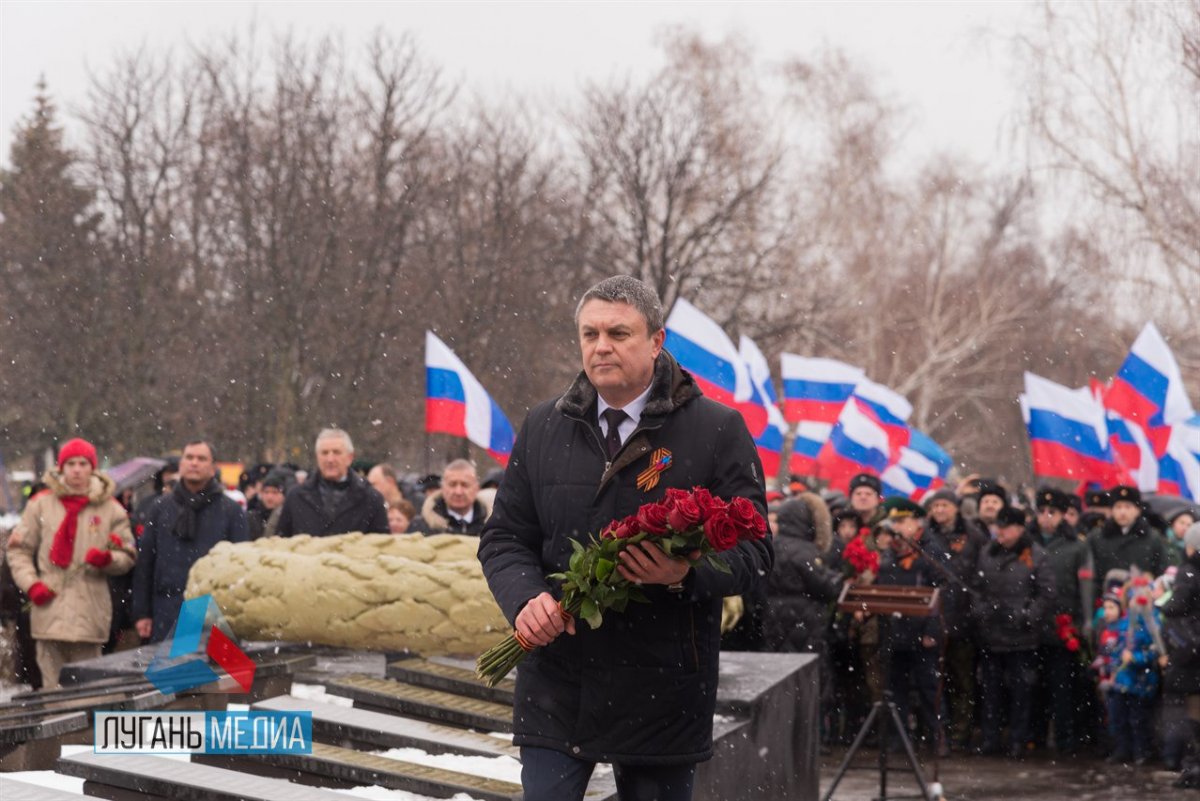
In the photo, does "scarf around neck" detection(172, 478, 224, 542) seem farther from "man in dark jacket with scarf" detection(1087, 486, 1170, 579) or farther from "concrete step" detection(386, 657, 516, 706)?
"man in dark jacket with scarf" detection(1087, 486, 1170, 579)

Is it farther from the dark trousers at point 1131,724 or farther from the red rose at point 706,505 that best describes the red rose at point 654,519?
the dark trousers at point 1131,724

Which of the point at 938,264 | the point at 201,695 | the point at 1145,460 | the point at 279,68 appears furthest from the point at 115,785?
the point at 938,264

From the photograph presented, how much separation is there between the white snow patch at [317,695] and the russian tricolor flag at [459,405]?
6869mm

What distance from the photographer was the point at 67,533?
10.3m

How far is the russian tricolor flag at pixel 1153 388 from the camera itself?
1599 centimetres

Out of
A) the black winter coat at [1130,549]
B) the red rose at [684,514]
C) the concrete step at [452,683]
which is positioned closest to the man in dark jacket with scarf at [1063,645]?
the black winter coat at [1130,549]

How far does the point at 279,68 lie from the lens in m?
31.2

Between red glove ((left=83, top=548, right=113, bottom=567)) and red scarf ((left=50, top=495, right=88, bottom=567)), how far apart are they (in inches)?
5.0

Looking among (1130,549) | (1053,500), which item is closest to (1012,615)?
(1130,549)

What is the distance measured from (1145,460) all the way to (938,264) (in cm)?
3435

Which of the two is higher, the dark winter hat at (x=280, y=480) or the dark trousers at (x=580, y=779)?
the dark winter hat at (x=280, y=480)

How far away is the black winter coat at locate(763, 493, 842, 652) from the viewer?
12273mm

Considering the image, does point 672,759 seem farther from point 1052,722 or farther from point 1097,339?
point 1097,339

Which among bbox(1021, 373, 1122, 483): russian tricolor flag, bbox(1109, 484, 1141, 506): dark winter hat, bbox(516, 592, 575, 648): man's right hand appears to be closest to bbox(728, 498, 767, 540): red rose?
bbox(516, 592, 575, 648): man's right hand
